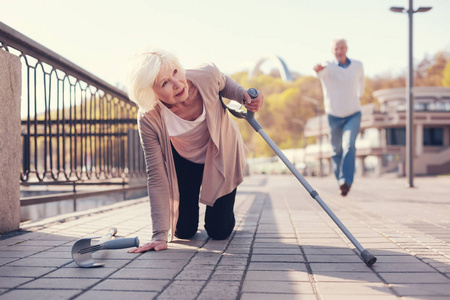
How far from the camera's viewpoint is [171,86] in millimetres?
3334

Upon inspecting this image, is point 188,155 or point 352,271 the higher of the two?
point 188,155

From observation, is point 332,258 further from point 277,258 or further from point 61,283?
point 61,283

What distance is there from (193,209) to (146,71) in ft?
4.48

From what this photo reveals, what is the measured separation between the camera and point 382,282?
2504 mm

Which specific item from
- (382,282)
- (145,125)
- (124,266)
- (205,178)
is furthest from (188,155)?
(382,282)

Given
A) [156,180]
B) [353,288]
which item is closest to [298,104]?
[156,180]

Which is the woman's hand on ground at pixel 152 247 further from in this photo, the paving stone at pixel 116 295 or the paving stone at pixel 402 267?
the paving stone at pixel 402 267

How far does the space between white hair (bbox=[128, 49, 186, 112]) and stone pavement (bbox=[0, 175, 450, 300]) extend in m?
1.01

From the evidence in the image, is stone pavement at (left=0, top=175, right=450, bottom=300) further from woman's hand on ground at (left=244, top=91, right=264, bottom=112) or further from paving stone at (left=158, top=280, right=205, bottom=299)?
woman's hand on ground at (left=244, top=91, right=264, bottom=112)

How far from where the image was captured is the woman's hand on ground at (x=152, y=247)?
3.35 metres

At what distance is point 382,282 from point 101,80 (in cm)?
511

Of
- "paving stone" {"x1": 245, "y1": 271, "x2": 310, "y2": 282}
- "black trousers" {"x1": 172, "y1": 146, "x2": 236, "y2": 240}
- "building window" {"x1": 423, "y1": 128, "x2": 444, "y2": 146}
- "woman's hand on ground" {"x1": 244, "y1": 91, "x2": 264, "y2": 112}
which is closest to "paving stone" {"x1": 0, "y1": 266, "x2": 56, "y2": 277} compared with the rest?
"paving stone" {"x1": 245, "y1": 271, "x2": 310, "y2": 282}

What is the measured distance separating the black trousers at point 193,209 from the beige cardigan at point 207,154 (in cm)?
15

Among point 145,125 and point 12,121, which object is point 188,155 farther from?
point 12,121
